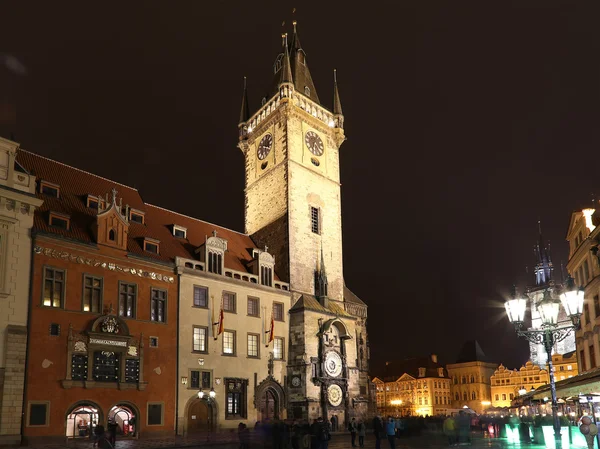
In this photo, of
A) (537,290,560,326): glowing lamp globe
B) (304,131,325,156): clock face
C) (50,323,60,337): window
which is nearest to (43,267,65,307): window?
(50,323,60,337): window

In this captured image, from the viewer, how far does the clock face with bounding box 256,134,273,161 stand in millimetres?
51062

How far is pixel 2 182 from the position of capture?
29.3 m

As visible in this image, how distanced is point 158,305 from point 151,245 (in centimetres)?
392

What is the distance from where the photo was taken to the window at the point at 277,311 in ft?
140

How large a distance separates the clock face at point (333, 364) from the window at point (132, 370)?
1482cm

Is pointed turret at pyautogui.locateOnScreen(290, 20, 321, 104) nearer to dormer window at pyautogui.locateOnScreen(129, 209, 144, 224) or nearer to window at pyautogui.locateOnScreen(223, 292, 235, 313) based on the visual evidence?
dormer window at pyautogui.locateOnScreen(129, 209, 144, 224)

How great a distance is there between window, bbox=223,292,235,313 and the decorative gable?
8.07 m

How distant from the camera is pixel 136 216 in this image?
39.0 meters

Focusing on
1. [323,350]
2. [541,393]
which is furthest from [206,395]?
[541,393]

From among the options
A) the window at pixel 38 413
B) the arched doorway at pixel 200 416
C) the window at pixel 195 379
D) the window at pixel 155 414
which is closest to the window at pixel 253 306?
the window at pixel 195 379

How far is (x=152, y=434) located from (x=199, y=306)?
8210 millimetres

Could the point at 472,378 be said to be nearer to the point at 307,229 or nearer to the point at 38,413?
the point at 307,229

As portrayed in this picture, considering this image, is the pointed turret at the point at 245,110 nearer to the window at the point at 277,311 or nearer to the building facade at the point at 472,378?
the window at the point at 277,311

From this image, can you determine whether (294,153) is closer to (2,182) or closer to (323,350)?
(323,350)
